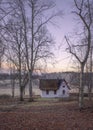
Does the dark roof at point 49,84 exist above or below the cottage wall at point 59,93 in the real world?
above

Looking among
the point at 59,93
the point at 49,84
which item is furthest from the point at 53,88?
the point at 59,93

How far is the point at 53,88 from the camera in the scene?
50.4 m

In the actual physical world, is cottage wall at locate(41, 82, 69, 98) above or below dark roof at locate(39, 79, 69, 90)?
below

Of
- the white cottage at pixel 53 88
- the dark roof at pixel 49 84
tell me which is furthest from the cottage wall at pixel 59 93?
the dark roof at pixel 49 84

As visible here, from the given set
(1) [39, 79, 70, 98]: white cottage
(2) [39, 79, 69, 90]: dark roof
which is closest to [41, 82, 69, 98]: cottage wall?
(1) [39, 79, 70, 98]: white cottage

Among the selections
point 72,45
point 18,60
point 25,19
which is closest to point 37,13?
point 25,19

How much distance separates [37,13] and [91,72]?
1328 centimetres

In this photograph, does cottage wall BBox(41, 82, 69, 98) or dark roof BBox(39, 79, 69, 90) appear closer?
cottage wall BBox(41, 82, 69, 98)

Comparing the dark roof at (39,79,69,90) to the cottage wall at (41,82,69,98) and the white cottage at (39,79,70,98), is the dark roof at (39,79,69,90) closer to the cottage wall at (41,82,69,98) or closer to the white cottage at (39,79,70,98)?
the white cottage at (39,79,70,98)

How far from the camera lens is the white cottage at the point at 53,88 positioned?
50.3 meters

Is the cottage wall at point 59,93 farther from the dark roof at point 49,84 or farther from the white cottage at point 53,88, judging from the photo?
the dark roof at point 49,84

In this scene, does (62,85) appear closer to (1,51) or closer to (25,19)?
(25,19)

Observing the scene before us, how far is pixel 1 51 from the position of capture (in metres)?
14.3

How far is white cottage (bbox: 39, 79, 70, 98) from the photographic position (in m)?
50.3
